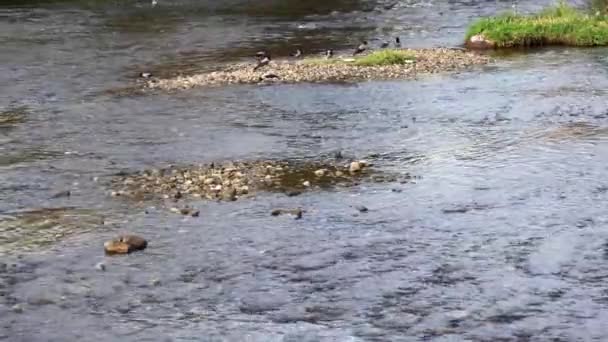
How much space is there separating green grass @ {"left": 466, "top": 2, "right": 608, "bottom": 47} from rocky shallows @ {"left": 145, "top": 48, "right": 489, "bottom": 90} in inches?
45.3

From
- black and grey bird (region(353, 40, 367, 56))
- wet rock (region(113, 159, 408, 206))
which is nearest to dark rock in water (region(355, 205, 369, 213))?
wet rock (region(113, 159, 408, 206))

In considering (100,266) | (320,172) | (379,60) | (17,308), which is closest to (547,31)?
(379,60)

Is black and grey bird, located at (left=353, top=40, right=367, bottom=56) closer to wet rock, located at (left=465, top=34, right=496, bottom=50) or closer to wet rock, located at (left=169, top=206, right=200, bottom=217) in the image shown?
wet rock, located at (left=465, top=34, right=496, bottom=50)

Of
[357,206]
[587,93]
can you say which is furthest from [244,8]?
[357,206]

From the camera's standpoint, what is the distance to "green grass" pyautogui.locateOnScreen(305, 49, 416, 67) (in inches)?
787

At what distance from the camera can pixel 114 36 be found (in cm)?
2628

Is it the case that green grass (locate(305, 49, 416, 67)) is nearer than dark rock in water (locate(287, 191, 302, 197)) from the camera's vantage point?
No

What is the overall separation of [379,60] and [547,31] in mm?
4378

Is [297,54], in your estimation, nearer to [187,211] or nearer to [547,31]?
[547,31]

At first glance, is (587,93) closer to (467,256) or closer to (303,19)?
(467,256)

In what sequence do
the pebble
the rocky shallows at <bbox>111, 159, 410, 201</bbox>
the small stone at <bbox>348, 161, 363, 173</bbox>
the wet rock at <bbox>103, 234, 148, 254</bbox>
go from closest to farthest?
1. the wet rock at <bbox>103, 234, 148, 254</bbox>
2. the rocky shallows at <bbox>111, 159, 410, 201</bbox>
3. the pebble
4. the small stone at <bbox>348, 161, 363, 173</bbox>

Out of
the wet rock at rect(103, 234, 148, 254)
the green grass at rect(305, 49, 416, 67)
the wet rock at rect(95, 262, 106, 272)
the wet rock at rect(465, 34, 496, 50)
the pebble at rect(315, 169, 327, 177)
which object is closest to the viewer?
the wet rock at rect(95, 262, 106, 272)

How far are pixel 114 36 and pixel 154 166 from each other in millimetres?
14585

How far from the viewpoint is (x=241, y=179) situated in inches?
459
